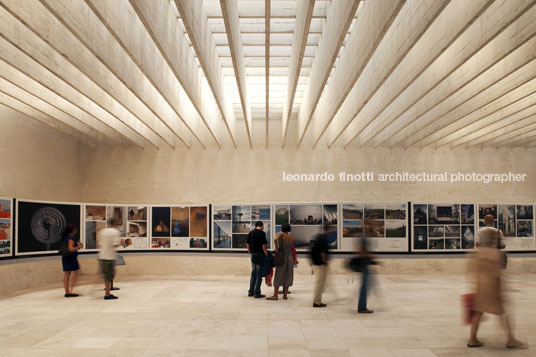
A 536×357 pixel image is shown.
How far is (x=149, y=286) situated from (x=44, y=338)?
17.3 ft

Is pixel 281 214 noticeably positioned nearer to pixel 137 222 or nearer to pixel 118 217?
pixel 137 222

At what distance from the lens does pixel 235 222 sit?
14375 millimetres

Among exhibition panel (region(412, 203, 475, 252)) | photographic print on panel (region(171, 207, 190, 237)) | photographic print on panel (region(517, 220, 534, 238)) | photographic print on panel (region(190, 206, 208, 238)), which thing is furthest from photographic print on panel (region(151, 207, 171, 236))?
photographic print on panel (region(517, 220, 534, 238))

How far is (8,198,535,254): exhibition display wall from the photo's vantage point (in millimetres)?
14211

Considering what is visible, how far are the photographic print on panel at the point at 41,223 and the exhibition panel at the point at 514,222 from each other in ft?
43.2

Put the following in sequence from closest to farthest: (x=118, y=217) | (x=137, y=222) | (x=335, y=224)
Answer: (x=118, y=217)
(x=137, y=222)
(x=335, y=224)

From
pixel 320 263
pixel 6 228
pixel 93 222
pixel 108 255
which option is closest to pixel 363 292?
pixel 320 263

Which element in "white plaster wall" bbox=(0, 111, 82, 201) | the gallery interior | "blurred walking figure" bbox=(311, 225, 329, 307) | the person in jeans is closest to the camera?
the gallery interior

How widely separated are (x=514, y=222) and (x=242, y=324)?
11.2 metres

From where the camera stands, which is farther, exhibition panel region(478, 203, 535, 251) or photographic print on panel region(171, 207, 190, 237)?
photographic print on panel region(171, 207, 190, 237)

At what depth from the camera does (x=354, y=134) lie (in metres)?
13.6

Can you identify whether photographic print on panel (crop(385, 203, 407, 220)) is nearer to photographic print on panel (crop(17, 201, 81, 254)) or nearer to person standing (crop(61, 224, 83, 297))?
person standing (crop(61, 224, 83, 297))

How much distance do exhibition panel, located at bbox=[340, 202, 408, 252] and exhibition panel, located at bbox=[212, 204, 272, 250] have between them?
262cm

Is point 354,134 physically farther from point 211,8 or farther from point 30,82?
point 30,82
